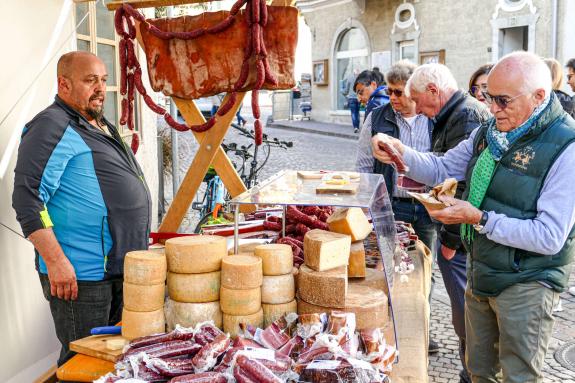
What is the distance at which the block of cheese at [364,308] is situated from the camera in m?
2.27

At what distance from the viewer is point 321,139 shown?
19281mm

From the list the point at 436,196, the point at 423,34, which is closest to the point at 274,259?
the point at 436,196

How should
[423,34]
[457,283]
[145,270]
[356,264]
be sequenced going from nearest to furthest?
[145,270] < [356,264] < [457,283] < [423,34]

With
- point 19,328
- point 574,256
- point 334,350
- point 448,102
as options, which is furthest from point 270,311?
point 448,102

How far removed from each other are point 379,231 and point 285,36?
106 cm

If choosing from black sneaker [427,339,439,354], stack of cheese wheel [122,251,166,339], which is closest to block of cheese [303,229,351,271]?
stack of cheese wheel [122,251,166,339]

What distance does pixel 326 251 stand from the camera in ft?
7.61

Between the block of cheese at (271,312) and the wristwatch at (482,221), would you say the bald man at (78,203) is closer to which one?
the block of cheese at (271,312)

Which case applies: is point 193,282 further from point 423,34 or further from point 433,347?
point 423,34

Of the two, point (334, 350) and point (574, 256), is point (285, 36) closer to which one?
point (334, 350)

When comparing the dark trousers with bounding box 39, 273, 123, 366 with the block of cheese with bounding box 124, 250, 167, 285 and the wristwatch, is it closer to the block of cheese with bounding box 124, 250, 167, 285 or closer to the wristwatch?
the block of cheese with bounding box 124, 250, 167, 285

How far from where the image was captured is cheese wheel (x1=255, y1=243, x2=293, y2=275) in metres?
2.24

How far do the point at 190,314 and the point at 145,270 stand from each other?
0.24 meters

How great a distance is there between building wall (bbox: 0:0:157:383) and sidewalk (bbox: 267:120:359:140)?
1609 cm
